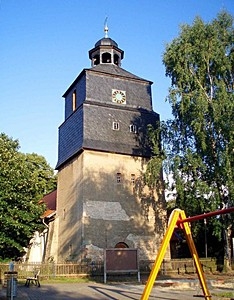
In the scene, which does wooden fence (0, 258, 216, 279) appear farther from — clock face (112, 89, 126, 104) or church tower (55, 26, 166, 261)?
clock face (112, 89, 126, 104)

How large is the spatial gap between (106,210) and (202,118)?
9.66 meters

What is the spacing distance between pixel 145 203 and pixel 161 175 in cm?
262

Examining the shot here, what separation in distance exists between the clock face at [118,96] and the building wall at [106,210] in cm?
490

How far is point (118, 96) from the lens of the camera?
104 ft

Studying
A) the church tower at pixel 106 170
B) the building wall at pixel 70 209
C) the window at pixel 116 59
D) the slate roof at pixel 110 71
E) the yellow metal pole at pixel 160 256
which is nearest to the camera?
the yellow metal pole at pixel 160 256

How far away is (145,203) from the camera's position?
30.0 m

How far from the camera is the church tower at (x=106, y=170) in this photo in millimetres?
27766

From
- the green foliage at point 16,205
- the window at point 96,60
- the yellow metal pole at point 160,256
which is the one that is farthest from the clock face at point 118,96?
the yellow metal pole at point 160,256

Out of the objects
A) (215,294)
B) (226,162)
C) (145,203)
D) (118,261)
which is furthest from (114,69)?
(215,294)

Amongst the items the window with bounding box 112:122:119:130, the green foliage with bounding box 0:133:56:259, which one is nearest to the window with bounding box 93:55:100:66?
the window with bounding box 112:122:119:130

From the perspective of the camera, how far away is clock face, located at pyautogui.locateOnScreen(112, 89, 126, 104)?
104 ft

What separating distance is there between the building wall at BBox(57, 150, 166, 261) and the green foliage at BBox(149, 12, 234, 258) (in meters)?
3.51

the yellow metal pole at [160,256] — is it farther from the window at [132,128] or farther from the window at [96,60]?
the window at [96,60]

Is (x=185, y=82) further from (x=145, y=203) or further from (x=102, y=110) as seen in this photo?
(x=145, y=203)
